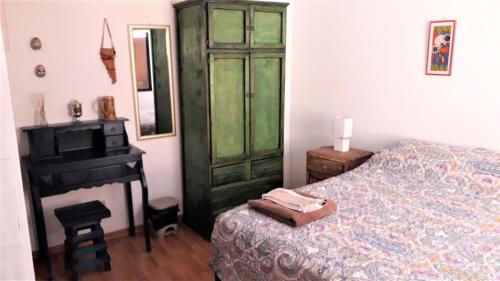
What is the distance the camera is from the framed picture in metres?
2.77

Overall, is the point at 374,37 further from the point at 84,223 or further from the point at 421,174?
the point at 84,223

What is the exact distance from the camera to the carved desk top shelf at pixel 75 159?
2725 millimetres

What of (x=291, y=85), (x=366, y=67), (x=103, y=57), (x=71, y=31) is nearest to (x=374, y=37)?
(x=366, y=67)

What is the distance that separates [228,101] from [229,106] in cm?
4

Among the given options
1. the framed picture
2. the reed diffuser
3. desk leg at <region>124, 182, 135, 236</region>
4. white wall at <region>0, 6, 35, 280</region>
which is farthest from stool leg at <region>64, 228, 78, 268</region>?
the framed picture

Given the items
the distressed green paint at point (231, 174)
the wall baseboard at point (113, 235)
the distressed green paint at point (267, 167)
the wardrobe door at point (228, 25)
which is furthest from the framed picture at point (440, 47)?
the wall baseboard at point (113, 235)

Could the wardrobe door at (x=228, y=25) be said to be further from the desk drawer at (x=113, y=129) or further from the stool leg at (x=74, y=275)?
the stool leg at (x=74, y=275)

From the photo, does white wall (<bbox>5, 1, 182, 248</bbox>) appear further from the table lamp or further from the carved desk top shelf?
the table lamp

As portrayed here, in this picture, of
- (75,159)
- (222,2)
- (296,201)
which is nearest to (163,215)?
(75,159)

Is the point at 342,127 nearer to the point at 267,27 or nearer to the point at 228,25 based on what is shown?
the point at 267,27

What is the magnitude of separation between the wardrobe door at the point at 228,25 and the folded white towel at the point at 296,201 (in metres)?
1.39

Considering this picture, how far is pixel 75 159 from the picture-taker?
2.84 m

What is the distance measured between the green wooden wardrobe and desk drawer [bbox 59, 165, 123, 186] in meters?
0.74

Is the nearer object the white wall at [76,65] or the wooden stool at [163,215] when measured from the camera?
the white wall at [76,65]
